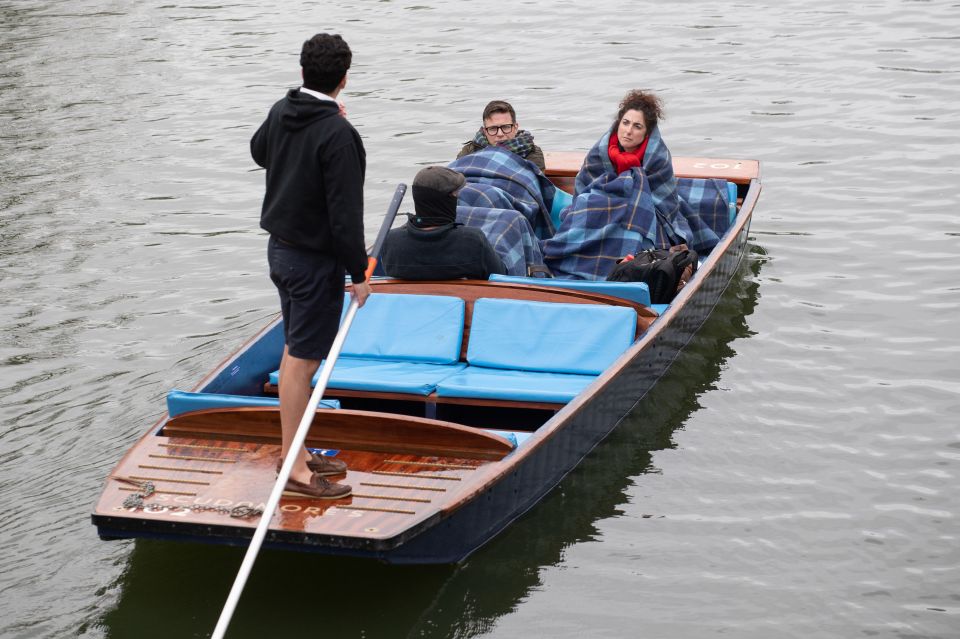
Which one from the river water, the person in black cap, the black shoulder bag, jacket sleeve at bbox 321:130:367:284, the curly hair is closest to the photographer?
jacket sleeve at bbox 321:130:367:284

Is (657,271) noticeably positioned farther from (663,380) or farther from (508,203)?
(508,203)

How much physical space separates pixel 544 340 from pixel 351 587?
1.45 metres

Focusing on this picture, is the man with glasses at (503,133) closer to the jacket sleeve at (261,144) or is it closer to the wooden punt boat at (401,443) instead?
the wooden punt boat at (401,443)

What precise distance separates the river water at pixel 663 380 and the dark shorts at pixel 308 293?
967mm

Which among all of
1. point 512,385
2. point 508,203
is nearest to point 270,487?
point 512,385

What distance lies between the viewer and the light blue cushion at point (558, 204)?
710cm

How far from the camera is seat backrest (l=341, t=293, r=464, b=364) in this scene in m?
5.47

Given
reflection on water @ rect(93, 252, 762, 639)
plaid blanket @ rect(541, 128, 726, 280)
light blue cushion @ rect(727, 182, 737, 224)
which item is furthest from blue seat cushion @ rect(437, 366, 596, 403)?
light blue cushion @ rect(727, 182, 737, 224)

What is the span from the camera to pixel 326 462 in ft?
14.3

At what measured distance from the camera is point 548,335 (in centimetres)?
542

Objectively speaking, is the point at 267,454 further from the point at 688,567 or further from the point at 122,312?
the point at 122,312

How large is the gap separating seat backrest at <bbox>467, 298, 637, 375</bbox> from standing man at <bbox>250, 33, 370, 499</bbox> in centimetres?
136

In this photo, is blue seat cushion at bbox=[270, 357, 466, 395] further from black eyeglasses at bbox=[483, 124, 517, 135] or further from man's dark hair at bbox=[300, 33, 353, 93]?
black eyeglasses at bbox=[483, 124, 517, 135]

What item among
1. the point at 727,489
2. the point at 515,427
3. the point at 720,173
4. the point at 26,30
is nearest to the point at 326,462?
the point at 515,427
